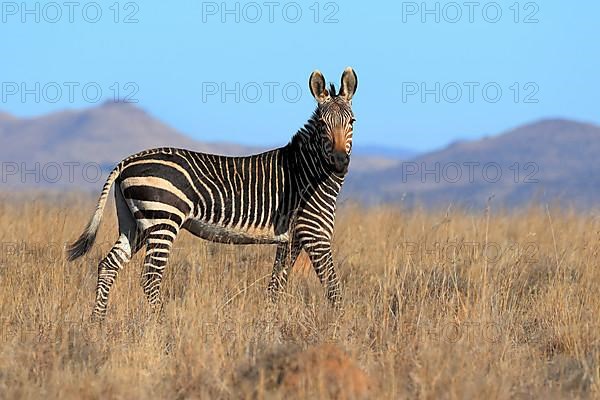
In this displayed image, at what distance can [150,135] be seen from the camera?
126 m

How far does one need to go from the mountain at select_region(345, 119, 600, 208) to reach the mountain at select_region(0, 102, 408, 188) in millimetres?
16607

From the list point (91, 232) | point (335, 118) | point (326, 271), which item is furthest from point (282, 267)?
point (91, 232)

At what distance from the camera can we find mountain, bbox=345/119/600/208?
252 ft

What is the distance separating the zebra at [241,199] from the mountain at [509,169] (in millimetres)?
58871

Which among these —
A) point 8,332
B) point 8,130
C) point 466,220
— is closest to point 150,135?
point 8,130

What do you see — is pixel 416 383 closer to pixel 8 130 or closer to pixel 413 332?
pixel 413 332

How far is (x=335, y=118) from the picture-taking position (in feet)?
30.1

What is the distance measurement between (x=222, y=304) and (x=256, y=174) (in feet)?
5.26

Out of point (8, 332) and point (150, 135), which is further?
point (150, 135)

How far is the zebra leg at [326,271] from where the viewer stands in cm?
891

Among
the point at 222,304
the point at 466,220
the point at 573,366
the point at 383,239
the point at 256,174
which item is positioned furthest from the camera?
the point at 466,220

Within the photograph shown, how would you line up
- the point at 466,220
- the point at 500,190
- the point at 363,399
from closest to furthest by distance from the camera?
the point at 363,399 < the point at 466,220 < the point at 500,190

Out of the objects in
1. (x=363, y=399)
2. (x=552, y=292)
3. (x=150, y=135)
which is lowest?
(x=363, y=399)

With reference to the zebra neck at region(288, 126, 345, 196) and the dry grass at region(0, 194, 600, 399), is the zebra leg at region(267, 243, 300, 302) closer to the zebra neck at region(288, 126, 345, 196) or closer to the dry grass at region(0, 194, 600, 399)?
the dry grass at region(0, 194, 600, 399)
